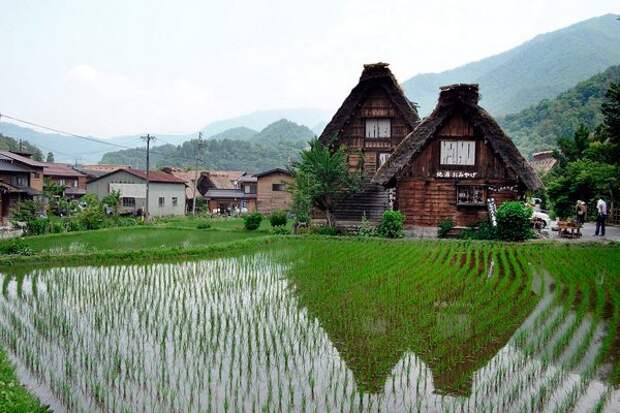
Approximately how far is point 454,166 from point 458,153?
0.50m

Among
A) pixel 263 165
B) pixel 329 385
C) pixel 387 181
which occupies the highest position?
pixel 263 165

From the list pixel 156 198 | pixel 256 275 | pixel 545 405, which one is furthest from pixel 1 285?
pixel 156 198

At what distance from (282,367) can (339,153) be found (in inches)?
586

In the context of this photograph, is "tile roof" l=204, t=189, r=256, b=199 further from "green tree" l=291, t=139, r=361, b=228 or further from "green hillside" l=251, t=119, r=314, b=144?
"green hillside" l=251, t=119, r=314, b=144

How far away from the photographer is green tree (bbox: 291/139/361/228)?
19844 mm

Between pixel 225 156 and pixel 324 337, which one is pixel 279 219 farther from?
pixel 225 156

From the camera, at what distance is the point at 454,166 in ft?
64.6

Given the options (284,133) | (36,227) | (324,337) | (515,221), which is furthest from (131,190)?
(284,133)

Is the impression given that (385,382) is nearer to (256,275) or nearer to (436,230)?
(256,275)

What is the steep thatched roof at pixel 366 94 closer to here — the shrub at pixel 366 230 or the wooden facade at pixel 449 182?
the wooden facade at pixel 449 182

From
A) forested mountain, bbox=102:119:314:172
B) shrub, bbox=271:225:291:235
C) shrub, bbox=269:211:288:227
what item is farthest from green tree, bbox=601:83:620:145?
forested mountain, bbox=102:119:314:172

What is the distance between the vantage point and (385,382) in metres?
5.20

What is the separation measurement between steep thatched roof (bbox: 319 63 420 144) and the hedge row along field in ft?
37.7

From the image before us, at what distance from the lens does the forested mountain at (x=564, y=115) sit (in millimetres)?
54844
